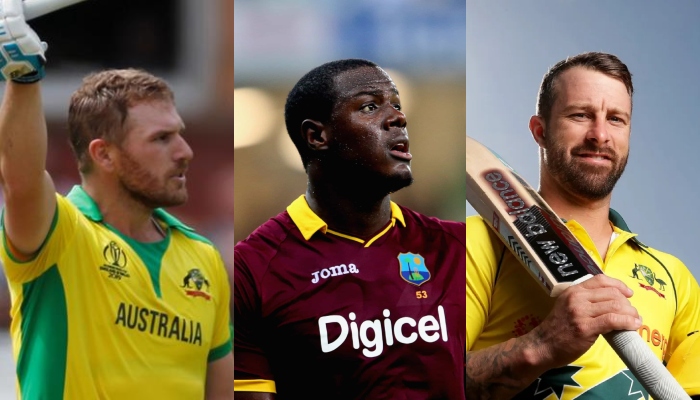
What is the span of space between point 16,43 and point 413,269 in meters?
1.61

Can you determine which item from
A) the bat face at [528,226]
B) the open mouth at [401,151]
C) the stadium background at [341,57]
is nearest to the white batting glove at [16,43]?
the stadium background at [341,57]

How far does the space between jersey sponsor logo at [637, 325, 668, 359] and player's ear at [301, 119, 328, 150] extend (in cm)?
133

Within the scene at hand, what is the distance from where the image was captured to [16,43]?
10.1 ft

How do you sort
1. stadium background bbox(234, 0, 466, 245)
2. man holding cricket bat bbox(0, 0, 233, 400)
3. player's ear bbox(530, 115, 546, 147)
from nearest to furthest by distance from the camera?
man holding cricket bat bbox(0, 0, 233, 400) → stadium background bbox(234, 0, 466, 245) → player's ear bbox(530, 115, 546, 147)

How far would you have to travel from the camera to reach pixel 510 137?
158 inches

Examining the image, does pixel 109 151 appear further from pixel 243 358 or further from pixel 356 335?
pixel 356 335

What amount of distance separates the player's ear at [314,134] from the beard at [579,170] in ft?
2.81

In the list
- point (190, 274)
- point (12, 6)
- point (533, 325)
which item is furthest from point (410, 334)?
point (12, 6)

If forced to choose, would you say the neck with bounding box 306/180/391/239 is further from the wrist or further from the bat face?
the wrist

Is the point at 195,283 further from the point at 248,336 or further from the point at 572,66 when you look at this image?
the point at 572,66

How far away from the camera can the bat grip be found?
3.49 m

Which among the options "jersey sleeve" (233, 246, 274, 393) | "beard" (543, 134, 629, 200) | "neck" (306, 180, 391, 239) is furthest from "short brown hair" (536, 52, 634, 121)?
"jersey sleeve" (233, 246, 274, 393)

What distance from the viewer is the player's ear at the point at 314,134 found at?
149 inches

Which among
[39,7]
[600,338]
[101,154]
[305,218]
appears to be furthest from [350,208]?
[39,7]
